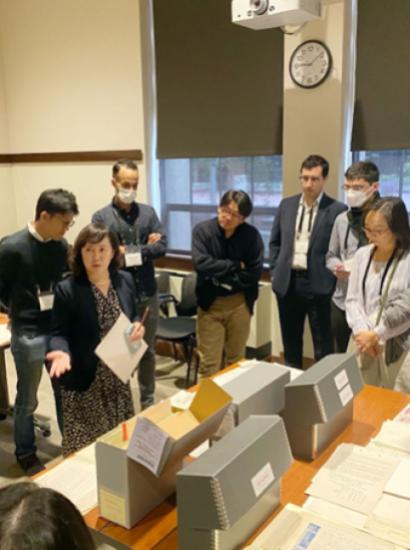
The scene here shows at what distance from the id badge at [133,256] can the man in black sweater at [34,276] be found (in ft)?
1.65

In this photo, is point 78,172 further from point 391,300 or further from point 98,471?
point 98,471

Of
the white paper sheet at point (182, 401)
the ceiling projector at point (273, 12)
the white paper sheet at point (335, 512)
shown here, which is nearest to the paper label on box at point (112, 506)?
the white paper sheet at point (182, 401)

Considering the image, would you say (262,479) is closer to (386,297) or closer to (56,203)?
(386,297)

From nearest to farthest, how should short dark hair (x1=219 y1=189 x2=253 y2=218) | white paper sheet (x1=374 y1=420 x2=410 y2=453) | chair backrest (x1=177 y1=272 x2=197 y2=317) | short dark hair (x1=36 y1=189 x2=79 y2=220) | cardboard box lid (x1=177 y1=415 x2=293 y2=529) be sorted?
1. cardboard box lid (x1=177 y1=415 x2=293 y2=529)
2. white paper sheet (x1=374 y1=420 x2=410 y2=453)
3. short dark hair (x1=36 y1=189 x2=79 y2=220)
4. short dark hair (x1=219 y1=189 x2=253 y2=218)
5. chair backrest (x1=177 y1=272 x2=197 y2=317)

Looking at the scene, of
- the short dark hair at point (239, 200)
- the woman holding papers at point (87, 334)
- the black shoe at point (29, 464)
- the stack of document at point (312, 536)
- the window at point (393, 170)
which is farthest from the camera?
the window at point (393, 170)

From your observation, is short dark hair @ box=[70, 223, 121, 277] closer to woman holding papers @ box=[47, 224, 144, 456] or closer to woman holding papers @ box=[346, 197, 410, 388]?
woman holding papers @ box=[47, 224, 144, 456]

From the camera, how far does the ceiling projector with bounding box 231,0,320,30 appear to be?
309cm

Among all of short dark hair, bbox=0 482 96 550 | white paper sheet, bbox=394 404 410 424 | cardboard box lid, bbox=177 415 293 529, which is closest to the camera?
short dark hair, bbox=0 482 96 550

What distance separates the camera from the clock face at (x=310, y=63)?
12.1 ft

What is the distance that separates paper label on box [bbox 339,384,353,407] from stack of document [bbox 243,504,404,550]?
1.47 feet

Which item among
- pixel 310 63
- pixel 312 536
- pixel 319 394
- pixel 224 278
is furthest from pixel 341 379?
pixel 310 63

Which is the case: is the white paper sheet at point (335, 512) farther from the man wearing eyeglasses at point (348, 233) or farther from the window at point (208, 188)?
the window at point (208, 188)

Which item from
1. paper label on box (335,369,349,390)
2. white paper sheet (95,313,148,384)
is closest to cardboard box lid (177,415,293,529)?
paper label on box (335,369,349,390)

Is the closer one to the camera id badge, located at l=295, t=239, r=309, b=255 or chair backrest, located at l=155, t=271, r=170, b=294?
id badge, located at l=295, t=239, r=309, b=255
